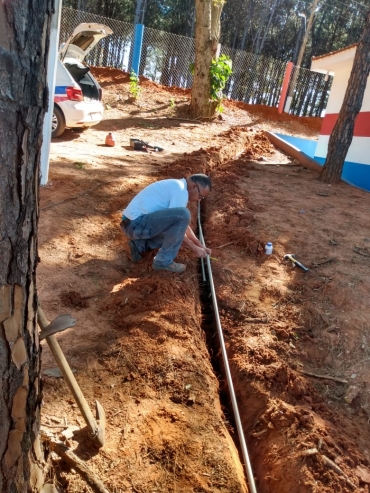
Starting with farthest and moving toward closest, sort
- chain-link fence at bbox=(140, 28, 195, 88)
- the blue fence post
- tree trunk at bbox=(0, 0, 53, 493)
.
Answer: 1. chain-link fence at bbox=(140, 28, 195, 88)
2. the blue fence post
3. tree trunk at bbox=(0, 0, 53, 493)

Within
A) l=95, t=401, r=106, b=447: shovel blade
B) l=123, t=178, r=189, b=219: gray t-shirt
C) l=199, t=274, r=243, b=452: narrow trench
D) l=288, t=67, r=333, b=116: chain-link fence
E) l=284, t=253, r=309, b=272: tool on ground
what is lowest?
l=199, t=274, r=243, b=452: narrow trench

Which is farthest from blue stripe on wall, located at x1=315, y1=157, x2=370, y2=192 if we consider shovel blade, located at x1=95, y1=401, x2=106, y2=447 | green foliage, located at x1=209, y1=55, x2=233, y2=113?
Result: shovel blade, located at x1=95, y1=401, x2=106, y2=447

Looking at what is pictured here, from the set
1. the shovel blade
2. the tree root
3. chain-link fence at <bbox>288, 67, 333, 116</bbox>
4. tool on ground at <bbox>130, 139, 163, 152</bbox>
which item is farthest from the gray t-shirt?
chain-link fence at <bbox>288, 67, 333, 116</bbox>

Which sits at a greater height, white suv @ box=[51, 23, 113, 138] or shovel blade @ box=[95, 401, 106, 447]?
white suv @ box=[51, 23, 113, 138]

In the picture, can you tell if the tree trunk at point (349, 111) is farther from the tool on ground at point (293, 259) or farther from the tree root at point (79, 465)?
the tree root at point (79, 465)

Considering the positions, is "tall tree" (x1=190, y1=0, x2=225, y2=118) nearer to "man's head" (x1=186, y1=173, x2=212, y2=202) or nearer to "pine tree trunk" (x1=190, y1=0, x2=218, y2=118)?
"pine tree trunk" (x1=190, y1=0, x2=218, y2=118)

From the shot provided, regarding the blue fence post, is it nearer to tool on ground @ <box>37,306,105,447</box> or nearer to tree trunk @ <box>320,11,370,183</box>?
tree trunk @ <box>320,11,370,183</box>

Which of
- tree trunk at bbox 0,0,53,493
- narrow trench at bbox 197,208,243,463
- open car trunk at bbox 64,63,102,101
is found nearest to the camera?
tree trunk at bbox 0,0,53,493

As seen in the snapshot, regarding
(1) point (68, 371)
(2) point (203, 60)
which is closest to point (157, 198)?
(1) point (68, 371)

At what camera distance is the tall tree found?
14336 millimetres

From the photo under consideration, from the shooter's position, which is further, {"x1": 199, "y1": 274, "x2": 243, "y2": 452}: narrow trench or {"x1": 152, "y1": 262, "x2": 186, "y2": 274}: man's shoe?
{"x1": 152, "y1": 262, "x2": 186, "y2": 274}: man's shoe

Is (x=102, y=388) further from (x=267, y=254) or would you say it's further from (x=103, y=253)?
(x=267, y=254)

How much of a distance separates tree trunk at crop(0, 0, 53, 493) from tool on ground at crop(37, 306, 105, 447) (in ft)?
0.48

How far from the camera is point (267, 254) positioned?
5688mm
